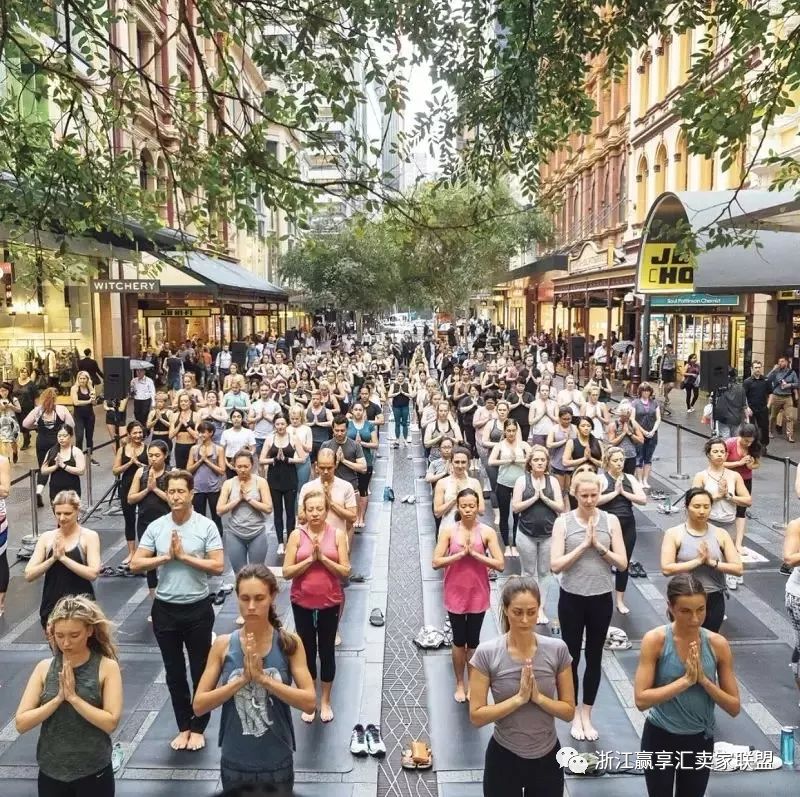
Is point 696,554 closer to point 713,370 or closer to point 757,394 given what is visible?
point 713,370

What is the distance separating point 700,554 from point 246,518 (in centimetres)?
386

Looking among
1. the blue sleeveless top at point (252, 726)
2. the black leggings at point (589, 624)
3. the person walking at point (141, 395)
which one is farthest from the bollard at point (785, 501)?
the person walking at point (141, 395)

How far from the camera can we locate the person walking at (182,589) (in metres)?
5.38

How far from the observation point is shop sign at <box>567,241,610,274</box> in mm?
26581

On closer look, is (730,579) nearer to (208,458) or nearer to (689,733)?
(689,733)

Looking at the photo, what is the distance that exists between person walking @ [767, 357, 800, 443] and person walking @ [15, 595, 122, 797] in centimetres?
1505

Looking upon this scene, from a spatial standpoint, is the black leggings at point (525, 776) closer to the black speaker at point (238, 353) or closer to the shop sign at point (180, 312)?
the black speaker at point (238, 353)

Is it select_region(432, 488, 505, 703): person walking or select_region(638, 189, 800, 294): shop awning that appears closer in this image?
select_region(432, 488, 505, 703): person walking

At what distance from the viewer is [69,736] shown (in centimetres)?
371

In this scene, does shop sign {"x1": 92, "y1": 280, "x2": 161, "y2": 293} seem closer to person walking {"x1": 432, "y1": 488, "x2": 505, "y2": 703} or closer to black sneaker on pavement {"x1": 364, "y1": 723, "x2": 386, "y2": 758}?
person walking {"x1": 432, "y1": 488, "x2": 505, "y2": 703}

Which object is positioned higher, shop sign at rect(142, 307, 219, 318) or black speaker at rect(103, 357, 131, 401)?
shop sign at rect(142, 307, 219, 318)

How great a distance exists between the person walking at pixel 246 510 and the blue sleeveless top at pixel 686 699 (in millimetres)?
4115

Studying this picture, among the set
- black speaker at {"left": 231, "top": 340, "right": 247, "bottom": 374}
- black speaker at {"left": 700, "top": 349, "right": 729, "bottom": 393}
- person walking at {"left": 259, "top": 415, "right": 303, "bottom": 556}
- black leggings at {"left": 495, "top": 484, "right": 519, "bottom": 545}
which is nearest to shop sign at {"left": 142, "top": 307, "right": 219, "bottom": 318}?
black speaker at {"left": 231, "top": 340, "right": 247, "bottom": 374}

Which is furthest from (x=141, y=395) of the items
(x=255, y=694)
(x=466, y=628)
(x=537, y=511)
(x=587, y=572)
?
(x=255, y=694)
